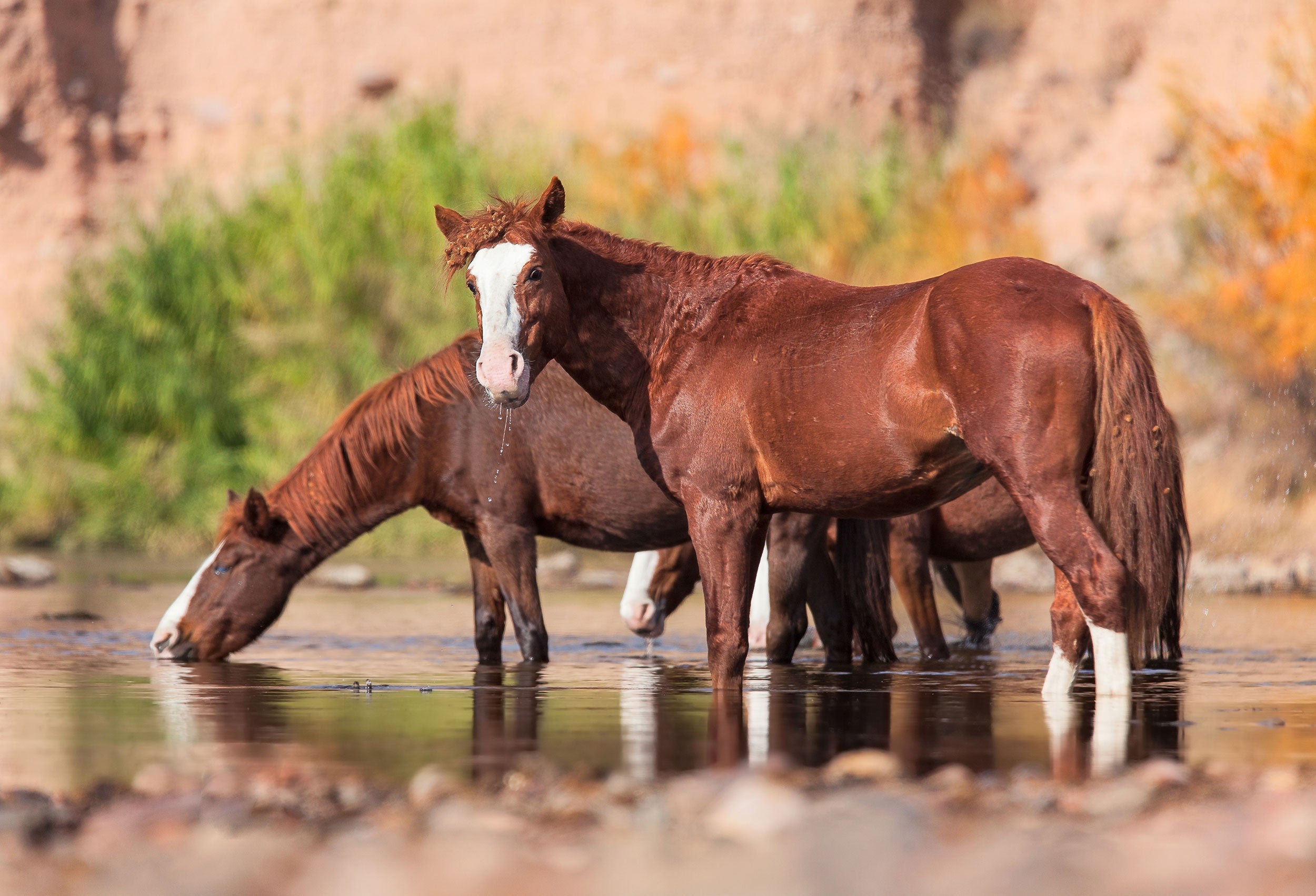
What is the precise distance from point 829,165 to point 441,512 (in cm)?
1502

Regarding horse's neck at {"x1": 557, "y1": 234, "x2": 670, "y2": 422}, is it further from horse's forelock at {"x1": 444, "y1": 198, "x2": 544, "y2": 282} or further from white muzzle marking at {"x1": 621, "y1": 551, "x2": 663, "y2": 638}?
white muzzle marking at {"x1": 621, "y1": 551, "x2": 663, "y2": 638}

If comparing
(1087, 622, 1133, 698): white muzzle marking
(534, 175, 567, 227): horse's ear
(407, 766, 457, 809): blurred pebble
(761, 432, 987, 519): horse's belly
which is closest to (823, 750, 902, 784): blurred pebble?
(407, 766, 457, 809): blurred pebble

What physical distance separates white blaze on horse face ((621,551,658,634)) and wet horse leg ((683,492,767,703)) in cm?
245

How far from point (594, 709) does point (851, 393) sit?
1.46m

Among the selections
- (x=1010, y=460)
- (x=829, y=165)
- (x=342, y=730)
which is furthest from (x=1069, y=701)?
(x=829, y=165)

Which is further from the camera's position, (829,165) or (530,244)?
(829,165)

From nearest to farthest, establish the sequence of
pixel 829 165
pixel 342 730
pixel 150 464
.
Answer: pixel 342 730 < pixel 150 464 < pixel 829 165

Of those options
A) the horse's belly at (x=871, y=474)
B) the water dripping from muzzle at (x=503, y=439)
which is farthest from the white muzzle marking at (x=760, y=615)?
the horse's belly at (x=871, y=474)

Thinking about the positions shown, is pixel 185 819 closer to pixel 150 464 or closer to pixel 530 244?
pixel 530 244

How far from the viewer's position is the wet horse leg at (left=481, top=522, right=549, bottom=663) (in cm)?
826

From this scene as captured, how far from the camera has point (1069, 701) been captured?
5.98 meters

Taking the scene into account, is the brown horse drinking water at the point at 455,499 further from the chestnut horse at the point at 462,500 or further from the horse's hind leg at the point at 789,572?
the horse's hind leg at the point at 789,572

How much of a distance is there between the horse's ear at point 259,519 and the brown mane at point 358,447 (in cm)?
6

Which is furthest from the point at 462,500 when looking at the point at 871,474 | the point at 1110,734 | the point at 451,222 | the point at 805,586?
the point at 1110,734
